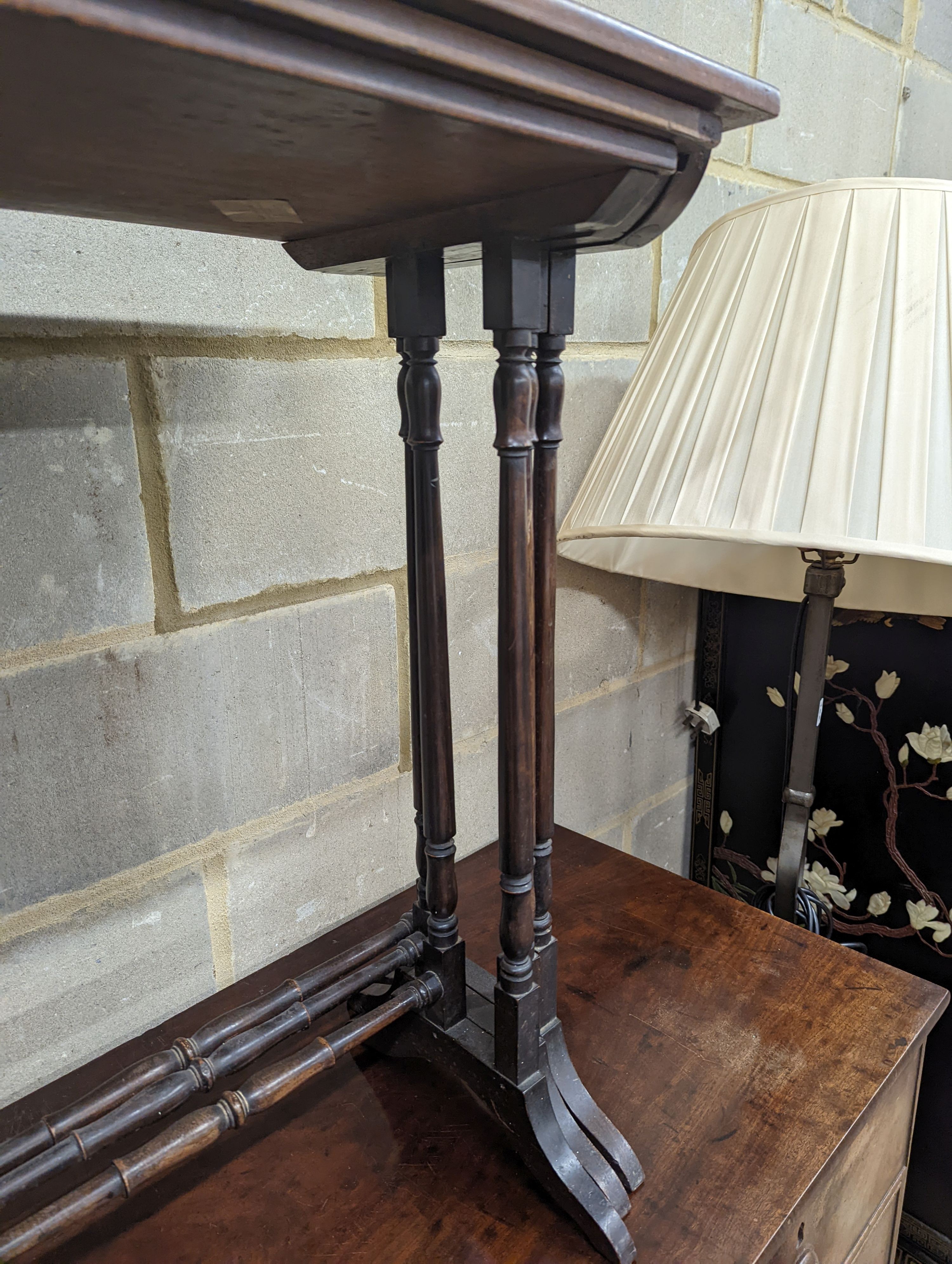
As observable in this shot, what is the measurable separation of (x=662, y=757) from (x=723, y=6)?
109 cm

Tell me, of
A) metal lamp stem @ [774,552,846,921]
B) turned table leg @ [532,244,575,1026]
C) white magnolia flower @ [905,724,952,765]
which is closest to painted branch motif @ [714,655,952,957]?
white magnolia flower @ [905,724,952,765]

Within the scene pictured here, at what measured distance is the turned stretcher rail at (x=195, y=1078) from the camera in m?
0.49

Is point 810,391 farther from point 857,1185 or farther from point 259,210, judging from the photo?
point 857,1185

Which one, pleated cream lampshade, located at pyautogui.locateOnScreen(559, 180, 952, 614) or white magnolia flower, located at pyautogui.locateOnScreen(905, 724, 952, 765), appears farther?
white magnolia flower, located at pyautogui.locateOnScreen(905, 724, 952, 765)

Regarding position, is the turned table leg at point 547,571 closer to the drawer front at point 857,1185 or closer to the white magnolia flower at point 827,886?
the drawer front at point 857,1185

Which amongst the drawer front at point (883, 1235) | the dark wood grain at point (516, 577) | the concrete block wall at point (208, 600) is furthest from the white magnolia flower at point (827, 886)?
the dark wood grain at point (516, 577)

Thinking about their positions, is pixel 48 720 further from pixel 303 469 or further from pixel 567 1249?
pixel 567 1249

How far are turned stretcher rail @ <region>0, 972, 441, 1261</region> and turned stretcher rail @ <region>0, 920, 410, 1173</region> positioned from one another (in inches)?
1.4

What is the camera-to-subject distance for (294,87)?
279mm

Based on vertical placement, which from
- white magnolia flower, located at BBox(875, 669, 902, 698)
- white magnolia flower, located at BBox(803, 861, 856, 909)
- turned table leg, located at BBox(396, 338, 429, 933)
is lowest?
white magnolia flower, located at BBox(803, 861, 856, 909)

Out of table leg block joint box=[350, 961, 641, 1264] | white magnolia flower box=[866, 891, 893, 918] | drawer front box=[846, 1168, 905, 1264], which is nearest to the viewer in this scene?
table leg block joint box=[350, 961, 641, 1264]

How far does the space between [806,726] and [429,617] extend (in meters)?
0.55

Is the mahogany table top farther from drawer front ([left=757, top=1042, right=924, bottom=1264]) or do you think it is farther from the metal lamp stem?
the metal lamp stem

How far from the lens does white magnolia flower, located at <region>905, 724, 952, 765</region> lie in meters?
1.13
